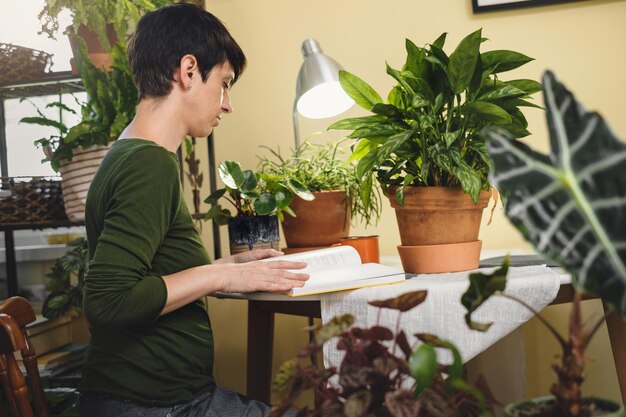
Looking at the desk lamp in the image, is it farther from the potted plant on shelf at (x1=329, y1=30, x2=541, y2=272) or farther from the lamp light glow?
the potted plant on shelf at (x1=329, y1=30, x2=541, y2=272)

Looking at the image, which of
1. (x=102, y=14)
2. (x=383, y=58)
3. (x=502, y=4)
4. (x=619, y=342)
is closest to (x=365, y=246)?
(x=619, y=342)

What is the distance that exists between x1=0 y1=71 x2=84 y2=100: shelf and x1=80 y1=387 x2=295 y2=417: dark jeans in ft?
4.56

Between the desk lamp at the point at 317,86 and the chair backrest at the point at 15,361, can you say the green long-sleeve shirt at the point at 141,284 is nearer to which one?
the chair backrest at the point at 15,361

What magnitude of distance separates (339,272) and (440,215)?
25cm

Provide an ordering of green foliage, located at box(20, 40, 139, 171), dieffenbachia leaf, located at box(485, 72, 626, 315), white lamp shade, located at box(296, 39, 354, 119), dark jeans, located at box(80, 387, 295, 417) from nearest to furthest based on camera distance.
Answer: dieffenbachia leaf, located at box(485, 72, 626, 315) → dark jeans, located at box(80, 387, 295, 417) → white lamp shade, located at box(296, 39, 354, 119) → green foliage, located at box(20, 40, 139, 171)

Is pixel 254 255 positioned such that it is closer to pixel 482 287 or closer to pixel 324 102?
pixel 324 102

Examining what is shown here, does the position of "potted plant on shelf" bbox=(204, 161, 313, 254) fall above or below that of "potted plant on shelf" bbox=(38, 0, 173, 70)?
below

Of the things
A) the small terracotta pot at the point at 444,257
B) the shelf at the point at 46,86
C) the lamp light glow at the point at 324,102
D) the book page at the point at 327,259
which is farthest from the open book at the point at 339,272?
the shelf at the point at 46,86

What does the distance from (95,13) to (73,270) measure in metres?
0.82

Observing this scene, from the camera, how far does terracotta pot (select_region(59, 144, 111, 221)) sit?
2029 millimetres

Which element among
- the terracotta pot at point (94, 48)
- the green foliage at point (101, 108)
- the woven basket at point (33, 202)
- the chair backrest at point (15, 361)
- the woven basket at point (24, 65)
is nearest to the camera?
the chair backrest at point (15, 361)

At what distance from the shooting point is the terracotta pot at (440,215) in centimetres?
146

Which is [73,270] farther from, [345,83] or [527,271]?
[527,271]

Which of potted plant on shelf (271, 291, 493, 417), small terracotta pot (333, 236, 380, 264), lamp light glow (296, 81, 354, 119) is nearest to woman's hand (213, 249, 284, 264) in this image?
small terracotta pot (333, 236, 380, 264)
